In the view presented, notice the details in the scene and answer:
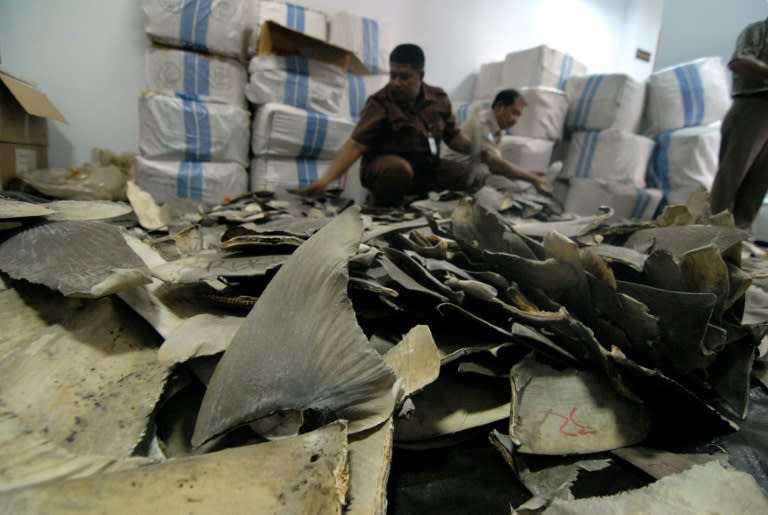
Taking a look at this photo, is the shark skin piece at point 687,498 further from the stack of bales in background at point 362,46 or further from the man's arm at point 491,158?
the stack of bales in background at point 362,46

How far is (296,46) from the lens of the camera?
2162 mm

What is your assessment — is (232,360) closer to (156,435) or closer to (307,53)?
(156,435)

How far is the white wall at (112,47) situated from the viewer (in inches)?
80.0

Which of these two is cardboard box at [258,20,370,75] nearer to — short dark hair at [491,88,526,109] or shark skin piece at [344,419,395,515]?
short dark hair at [491,88,526,109]

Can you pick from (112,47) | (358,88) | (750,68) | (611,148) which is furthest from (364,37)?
(750,68)

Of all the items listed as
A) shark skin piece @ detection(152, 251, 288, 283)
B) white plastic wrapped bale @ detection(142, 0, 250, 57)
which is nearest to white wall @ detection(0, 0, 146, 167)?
white plastic wrapped bale @ detection(142, 0, 250, 57)

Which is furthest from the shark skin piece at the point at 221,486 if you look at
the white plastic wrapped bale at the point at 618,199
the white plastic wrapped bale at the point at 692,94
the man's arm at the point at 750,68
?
the white plastic wrapped bale at the point at 692,94

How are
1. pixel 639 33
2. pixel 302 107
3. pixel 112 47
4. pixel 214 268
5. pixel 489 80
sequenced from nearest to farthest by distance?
pixel 214 268 → pixel 112 47 → pixel 302 107 → pixel 489 80 → pixel 639 33

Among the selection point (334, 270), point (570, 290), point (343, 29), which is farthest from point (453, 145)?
point (334, 270)

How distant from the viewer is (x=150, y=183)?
2.04m

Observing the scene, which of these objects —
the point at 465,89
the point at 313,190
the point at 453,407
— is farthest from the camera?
the point at 465,89

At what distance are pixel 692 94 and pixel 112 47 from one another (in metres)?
3.69

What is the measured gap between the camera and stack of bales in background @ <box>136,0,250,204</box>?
197cm

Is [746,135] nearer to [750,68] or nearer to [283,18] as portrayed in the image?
[750,68]
